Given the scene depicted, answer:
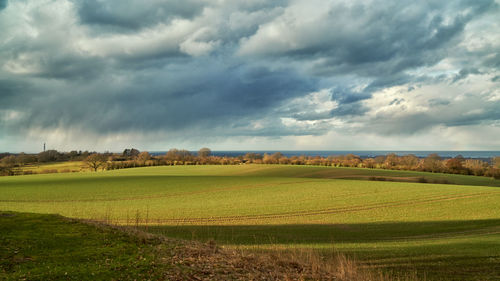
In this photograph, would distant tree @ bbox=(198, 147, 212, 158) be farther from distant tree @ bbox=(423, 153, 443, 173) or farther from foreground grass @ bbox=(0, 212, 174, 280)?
foreground grass @ bbox=(0, 212, 174, 280)

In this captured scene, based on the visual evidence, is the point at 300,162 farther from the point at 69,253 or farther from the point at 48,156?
the point at 48,156

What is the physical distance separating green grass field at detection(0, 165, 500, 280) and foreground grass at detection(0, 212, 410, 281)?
15.1ft

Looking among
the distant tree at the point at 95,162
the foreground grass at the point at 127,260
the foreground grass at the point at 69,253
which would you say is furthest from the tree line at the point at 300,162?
the foreground grass at the point at 69,253

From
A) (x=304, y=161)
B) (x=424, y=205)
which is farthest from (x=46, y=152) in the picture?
(x=424, y=205)

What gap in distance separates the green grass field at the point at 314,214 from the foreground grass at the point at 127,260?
460 centimetres

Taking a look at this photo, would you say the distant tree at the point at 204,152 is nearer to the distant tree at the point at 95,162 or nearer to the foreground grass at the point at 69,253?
the distant tree at the point at 95,162

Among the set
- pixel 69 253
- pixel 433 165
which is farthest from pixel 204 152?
pixel 69 253

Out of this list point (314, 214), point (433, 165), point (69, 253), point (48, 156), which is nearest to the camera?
point (69, 253)

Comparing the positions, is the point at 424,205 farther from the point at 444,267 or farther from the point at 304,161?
the point at 304,161

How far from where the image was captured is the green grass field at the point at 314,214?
1705cm

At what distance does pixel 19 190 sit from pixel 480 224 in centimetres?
6133

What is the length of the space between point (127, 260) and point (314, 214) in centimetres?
2336

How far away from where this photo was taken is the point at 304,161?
108812 millimetres

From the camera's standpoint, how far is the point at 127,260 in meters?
11.7
